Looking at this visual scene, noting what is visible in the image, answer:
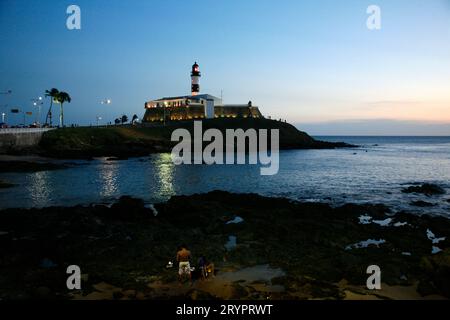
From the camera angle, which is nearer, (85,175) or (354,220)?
(354,220)

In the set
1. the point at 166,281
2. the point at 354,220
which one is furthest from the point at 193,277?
the point at 354,220

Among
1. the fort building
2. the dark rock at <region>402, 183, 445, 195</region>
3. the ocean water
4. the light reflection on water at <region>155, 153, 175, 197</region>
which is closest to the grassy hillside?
the fort building

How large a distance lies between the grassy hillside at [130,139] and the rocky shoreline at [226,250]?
169ft

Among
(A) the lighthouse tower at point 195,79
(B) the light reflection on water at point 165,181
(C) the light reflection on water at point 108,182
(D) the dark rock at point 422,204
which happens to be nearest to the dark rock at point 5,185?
(C) the light reflection on water at point 108,182

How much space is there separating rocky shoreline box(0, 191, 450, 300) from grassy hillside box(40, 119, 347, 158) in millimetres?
51437

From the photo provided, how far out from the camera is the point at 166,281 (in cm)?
1429

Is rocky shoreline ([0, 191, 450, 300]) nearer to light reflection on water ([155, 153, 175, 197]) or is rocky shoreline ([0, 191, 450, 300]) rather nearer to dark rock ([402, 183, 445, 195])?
light reflection on water ([155, 153, 175, 197])

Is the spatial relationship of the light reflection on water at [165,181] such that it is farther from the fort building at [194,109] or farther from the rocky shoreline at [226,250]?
the fort building at [194,109]

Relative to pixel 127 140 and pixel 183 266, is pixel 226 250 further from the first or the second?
pixel 127 140
